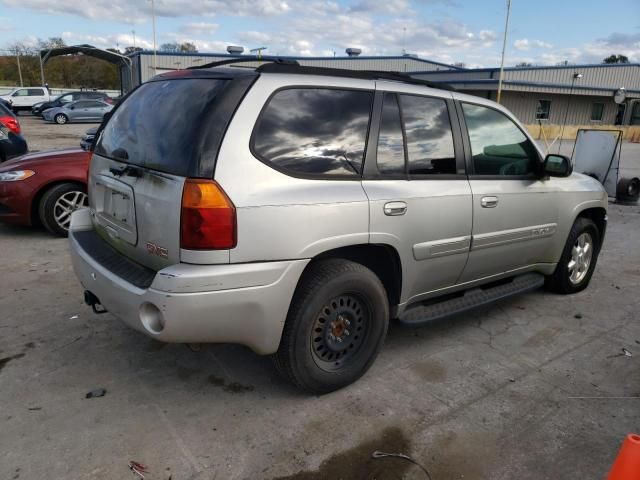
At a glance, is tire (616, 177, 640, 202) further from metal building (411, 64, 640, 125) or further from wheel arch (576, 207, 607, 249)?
metal building (411, 64, 640, 125)

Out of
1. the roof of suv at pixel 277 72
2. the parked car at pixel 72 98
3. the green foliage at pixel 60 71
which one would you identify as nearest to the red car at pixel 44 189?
the roof of suv at pixel 277 72

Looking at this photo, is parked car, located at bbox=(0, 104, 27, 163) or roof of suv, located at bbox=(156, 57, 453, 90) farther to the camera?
parked car, located at bbox=(0, 104, 27, 163)

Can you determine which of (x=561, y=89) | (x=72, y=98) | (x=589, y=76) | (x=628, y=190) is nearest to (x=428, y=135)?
(x=628, y=190)

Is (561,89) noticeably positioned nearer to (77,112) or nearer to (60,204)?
(77,112)

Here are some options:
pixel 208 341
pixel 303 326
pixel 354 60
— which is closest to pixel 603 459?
pixel 303 326

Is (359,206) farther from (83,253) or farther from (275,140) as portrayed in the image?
(83,253)

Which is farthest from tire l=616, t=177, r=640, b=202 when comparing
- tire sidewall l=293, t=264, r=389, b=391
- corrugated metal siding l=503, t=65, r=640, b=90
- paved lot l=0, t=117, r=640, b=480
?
corrugated metal siding l=503, t=65, r=640, b=90

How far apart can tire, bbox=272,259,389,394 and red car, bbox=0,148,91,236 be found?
412 cm

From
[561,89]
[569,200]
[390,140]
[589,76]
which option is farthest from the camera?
[589,76]

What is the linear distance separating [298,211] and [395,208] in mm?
712

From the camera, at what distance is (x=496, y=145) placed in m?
3.95

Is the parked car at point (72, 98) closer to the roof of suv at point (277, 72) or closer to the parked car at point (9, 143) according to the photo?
the parked car at point (9, 143)

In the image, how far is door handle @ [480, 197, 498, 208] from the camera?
145 inches

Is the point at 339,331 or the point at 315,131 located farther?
the point at 339,331
